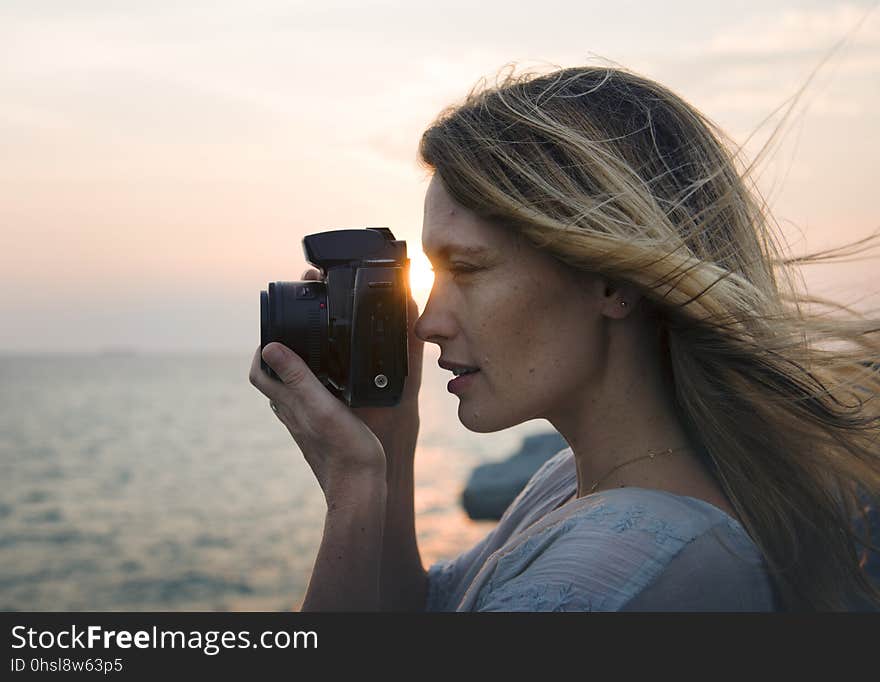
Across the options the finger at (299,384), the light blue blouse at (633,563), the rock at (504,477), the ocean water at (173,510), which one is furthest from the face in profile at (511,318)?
the ocean water at (173,510)

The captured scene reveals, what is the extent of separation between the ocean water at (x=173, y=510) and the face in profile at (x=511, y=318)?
10.3m

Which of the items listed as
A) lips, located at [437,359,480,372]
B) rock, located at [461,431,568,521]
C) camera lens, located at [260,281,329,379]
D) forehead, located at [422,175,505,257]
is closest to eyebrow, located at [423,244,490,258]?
forehead, located at [422,175,505,257]

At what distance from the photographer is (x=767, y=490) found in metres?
1.75

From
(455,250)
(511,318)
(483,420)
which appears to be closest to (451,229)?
(455,250)

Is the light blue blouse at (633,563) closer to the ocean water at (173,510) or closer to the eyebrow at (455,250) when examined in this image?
the eyebrow at (455,250)

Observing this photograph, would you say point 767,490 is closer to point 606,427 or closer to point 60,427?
point 606,427

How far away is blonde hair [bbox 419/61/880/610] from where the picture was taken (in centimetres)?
169

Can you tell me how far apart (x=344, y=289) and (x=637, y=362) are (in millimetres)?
775

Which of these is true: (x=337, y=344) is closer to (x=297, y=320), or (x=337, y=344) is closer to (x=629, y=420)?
(x=297, y=320)

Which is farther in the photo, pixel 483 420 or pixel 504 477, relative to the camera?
pixel 504 477

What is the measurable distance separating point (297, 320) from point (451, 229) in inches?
22.4

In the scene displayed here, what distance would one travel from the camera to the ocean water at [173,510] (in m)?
14.9

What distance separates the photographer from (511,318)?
70.0 inches

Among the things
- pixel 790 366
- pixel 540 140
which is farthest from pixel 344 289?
pixel 790 366
